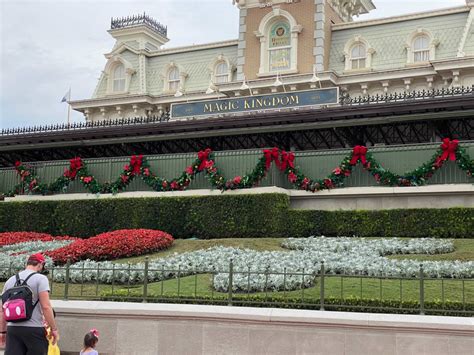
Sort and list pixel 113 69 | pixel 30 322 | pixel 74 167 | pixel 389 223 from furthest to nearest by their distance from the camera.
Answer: pixel 113 69 < pixel 74 167 < pixel 389 223 < pixel 30 322

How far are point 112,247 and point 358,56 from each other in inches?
960

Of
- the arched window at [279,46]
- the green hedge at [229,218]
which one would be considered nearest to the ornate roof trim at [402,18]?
the arched window at [279,46]

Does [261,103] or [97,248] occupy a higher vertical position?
[261,103]

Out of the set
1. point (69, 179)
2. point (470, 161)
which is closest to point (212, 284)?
point (470, 161)

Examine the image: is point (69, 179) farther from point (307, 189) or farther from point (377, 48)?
point (377, 48)

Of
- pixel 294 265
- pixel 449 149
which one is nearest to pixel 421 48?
pixel 449 149

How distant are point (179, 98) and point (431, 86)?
15.8 metres

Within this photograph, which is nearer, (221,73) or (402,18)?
(402,18)

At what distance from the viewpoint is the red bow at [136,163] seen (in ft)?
75.6

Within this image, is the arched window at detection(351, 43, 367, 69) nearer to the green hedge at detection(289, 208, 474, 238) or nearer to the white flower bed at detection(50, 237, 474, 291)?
the green hedge at detection(289, 208, 474, 238)

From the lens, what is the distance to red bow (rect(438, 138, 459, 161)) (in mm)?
18875

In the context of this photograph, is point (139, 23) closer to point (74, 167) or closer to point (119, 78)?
point (119, 78)

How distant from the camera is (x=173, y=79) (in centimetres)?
4341

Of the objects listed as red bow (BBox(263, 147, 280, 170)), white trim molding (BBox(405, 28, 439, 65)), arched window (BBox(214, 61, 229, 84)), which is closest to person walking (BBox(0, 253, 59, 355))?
red bow (BBox(263, 147, 280, 170))
